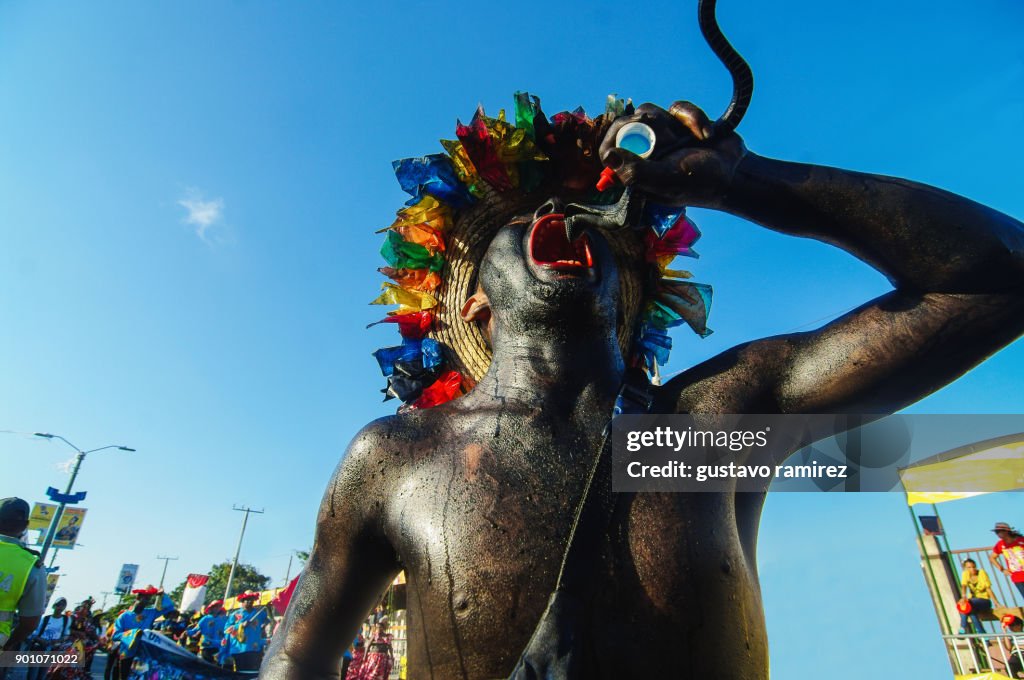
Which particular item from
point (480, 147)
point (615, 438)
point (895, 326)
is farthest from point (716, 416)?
point (480, 147)

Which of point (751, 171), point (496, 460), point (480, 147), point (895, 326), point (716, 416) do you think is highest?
point (480, 147)

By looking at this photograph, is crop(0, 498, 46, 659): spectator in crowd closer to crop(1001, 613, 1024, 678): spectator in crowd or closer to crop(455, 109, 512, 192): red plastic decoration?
crop(455, 109, 512, 192): red plastic decoration

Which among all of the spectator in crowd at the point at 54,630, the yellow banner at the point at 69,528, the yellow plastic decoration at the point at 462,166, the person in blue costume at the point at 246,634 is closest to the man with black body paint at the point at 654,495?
the yellow plastic decoration at the point at 462,166

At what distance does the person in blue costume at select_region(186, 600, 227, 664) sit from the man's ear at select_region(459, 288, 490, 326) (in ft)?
46.4

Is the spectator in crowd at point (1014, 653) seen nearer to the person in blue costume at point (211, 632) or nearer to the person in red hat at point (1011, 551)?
the person in red hat at point (1011, 551)

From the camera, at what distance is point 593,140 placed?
8.50 ft

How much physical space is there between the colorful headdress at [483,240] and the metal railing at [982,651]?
8.53m

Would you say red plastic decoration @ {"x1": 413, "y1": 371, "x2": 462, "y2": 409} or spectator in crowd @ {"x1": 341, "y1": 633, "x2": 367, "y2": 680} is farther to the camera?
spectator in crowd @ {"x1": 341, "y1": 633, "x2": 367, "y2": 680}

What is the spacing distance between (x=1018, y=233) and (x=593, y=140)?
1.50m

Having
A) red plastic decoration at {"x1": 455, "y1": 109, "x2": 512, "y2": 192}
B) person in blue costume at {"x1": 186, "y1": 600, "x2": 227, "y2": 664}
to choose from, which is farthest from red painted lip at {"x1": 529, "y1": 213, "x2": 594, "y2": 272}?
person in blue costume at {"x1": 186, "y1": 600, "x2": 227, "y2": 664}

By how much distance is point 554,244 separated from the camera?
2236 mm

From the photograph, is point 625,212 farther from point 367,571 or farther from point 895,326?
point 367,571

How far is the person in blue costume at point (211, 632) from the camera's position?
13.7 metres

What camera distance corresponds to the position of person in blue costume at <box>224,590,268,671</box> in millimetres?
12844
